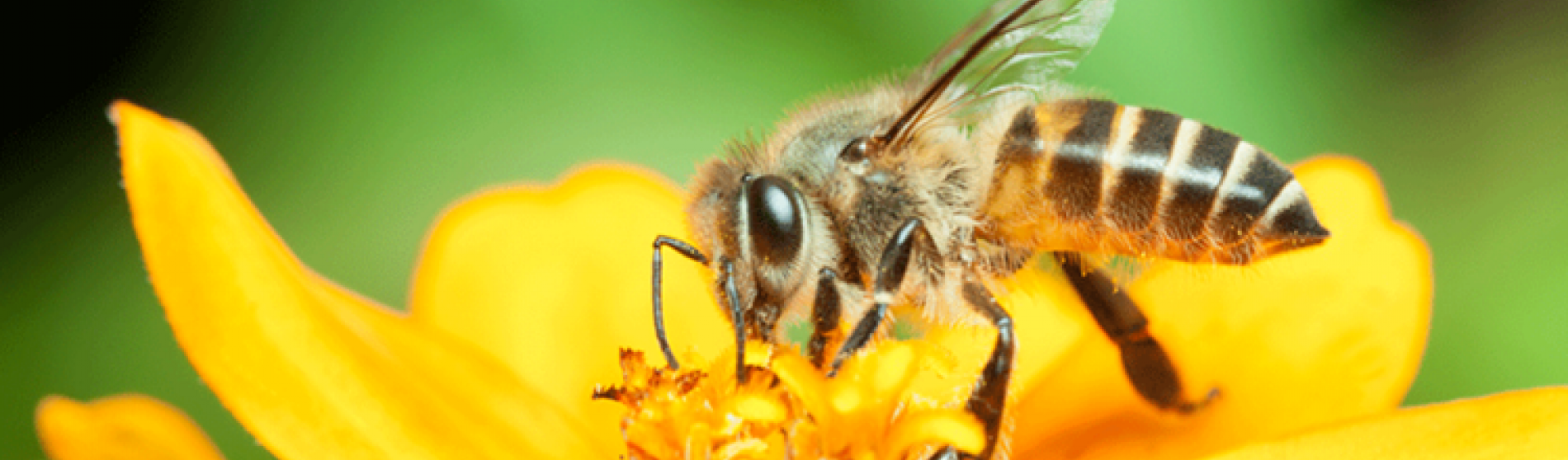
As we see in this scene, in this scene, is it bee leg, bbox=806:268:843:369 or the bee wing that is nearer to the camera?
bee leg, bbox=806:268:843:369

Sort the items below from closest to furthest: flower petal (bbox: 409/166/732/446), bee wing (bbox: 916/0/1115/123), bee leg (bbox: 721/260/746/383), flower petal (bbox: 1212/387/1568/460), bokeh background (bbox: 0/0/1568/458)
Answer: flower petal (bbox: 1212/387/1568/460), bee leg (bbox: 721/260/746/383), bee wing (bbox: 916/0/1115/123), flower petal (bbox: 409/166/732/446), bokeh background (bbox: 0/0/1568/458)

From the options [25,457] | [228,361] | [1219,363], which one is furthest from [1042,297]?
[25,457]

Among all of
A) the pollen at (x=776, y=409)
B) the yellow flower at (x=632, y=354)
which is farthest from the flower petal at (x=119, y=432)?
the pollen at (x=776, y=409)

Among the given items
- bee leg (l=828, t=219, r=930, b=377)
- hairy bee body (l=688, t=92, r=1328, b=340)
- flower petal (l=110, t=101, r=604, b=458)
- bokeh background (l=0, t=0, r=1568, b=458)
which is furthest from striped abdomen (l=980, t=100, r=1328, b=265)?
bokeh background (l=0, t=0, r=1568, b=458)

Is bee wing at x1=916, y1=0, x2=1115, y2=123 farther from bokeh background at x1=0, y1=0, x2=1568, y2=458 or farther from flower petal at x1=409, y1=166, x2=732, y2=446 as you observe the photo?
bokeh background at x1=0, y1=0, x2=1568, y2=458

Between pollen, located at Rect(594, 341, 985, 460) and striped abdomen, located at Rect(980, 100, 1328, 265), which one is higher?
striped abdomen, located at Rect(980, 100, 1328, 265)

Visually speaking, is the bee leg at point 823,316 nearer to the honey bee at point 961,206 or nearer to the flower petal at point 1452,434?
the honey bee at point 961,206
